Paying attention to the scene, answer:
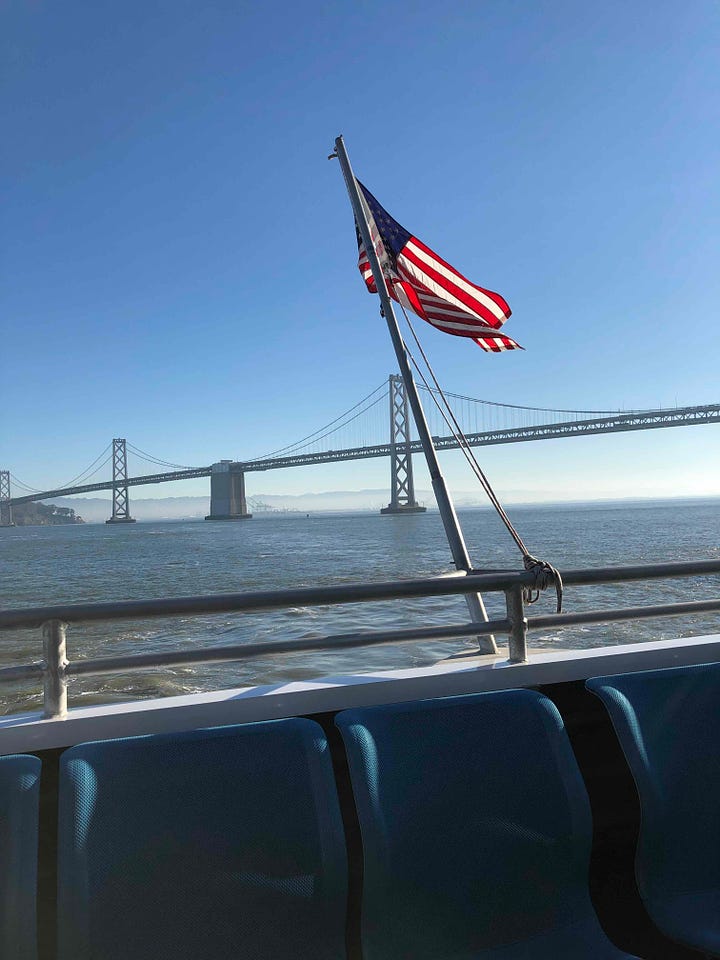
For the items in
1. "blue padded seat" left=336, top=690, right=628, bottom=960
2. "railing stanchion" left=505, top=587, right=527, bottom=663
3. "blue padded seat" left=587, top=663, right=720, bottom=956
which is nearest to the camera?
"blue padded seat" left=336, top=690, right=628, bottom=960

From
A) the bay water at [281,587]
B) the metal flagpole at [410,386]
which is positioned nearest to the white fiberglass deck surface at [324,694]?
the bay water at [281,587]

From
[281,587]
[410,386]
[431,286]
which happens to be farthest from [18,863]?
[281,587]

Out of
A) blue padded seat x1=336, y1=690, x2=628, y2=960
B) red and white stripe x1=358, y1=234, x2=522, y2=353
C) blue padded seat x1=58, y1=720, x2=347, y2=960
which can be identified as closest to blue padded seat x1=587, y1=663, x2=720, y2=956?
blue padded seat x1=336, y1=690, x2=628, y2=960

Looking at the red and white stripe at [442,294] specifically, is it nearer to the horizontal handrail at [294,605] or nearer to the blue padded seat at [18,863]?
the horizontal handrail at [294,605]

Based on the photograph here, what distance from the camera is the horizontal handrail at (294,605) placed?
5.22ft

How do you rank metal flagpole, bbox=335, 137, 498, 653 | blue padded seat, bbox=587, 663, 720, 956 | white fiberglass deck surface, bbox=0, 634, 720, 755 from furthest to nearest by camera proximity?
metal flagpole, bbox=335, 137, 498, 653, white fiberglass deck surface, bbox=0, 634, 720, 755, blue padded seat, bbox=587, 663, 720, 956

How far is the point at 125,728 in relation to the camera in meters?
1.60

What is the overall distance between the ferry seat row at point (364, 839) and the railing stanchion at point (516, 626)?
49 cm

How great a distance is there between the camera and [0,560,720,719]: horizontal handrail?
5.22 ft

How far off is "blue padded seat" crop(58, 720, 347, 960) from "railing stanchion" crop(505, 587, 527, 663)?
838mm

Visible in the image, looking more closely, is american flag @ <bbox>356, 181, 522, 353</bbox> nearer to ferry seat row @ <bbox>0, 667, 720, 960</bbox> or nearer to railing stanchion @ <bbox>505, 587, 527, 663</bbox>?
railing stanchion @ <bbox>505, 587, 527, 663</bbox>

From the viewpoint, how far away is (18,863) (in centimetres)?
108

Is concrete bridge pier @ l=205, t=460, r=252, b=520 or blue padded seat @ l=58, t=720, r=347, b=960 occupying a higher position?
concrete bridge pier @ l=205, t=460, r=252, b=520

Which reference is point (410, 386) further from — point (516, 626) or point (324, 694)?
point (324, 694)
